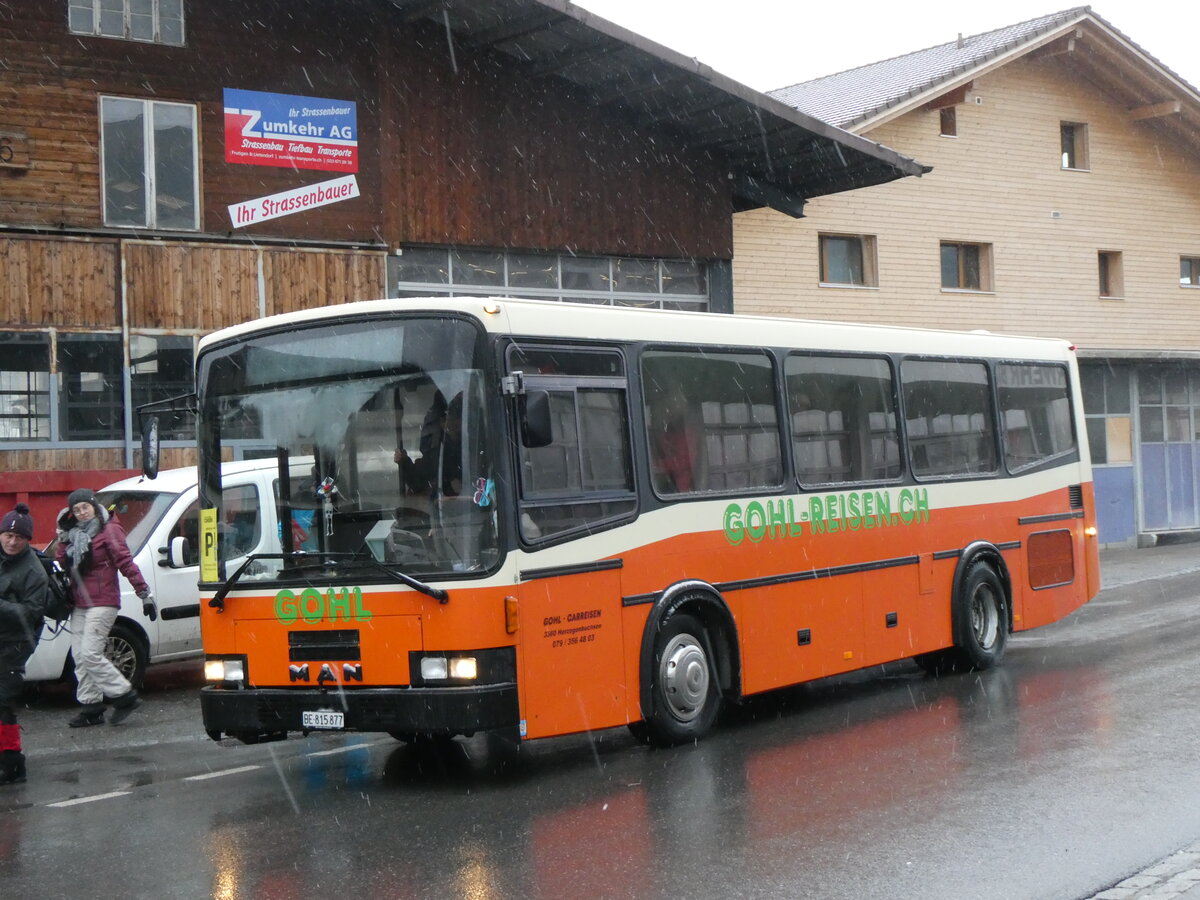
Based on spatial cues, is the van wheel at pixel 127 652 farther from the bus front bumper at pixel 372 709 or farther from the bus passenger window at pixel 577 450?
the bus passenger window at pixel 577 450

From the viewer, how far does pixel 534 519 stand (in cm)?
841

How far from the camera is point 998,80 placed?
29562mm

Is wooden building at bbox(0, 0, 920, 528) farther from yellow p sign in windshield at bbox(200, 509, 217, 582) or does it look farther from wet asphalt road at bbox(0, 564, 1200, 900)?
yellow p sign in windshield at bbox(200, 509, 217, 582)

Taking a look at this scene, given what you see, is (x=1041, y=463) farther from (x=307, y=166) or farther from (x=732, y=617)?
(x=307, y=166)

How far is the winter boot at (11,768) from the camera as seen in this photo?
9.47m

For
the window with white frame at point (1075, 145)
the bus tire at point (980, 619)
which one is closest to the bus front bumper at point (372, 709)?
the bus tire at point (980, 619)

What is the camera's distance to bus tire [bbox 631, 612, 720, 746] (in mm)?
9320

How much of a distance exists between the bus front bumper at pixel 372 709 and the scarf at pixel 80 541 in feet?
9.94

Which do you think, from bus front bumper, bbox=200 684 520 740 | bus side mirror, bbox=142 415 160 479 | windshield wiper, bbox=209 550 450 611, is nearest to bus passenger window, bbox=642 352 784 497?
windshield wiper, bbox=209 550 450 611

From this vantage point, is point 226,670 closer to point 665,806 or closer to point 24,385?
point 665,806

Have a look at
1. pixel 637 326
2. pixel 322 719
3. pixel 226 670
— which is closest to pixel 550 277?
pixel 637 326

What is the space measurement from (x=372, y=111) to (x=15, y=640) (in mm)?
Answer: 12870

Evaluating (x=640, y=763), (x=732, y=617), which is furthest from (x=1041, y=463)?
(x=640, y=763)

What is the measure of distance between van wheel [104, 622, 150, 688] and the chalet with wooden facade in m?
14.5
